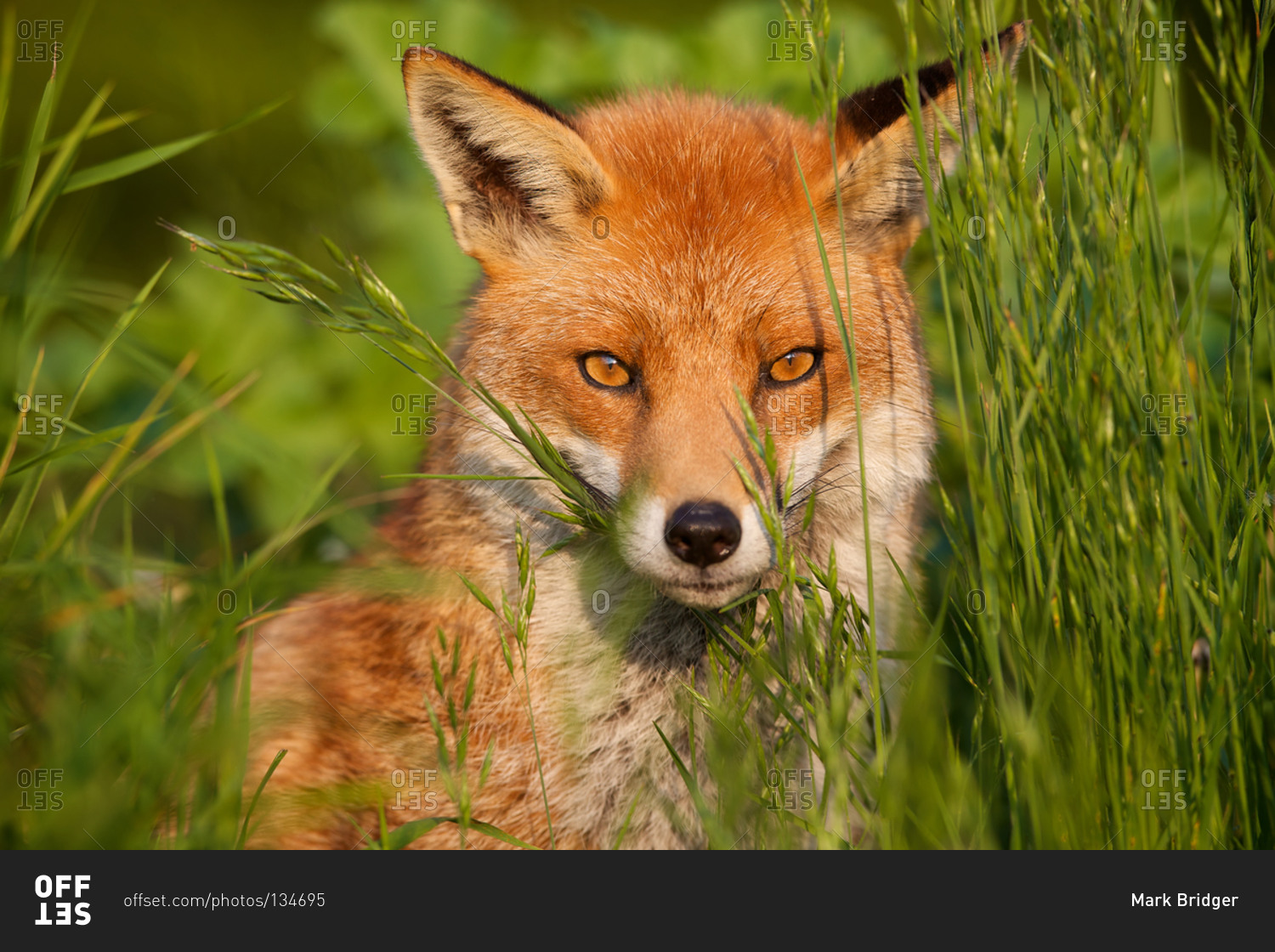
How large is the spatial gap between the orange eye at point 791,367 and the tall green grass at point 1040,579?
1.38 ft

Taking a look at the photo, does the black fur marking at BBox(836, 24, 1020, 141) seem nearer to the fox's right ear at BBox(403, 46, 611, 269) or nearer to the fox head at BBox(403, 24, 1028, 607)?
the fox head at BBox(403, 24, 1028, 607)

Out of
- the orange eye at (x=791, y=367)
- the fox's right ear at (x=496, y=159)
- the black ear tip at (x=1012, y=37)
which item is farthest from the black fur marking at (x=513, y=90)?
the black ear tip at (x=1012, y=37)

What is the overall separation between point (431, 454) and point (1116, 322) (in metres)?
1.96

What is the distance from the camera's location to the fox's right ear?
2.47 metres

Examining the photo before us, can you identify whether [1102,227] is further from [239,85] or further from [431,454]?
[239,85]

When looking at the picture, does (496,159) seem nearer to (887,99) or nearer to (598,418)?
(598,418)

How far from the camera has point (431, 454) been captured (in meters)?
3.00

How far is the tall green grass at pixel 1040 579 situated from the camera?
1841 millimetres

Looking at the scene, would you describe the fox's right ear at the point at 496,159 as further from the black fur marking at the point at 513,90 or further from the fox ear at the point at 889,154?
the fox ear at the point at 889,154

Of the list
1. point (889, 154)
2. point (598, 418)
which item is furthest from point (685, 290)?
point (889, 154)

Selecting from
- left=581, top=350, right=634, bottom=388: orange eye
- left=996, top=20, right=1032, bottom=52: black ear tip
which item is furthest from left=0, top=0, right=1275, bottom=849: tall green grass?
left=581, top=350, right=634, bottom=388: orange eye
